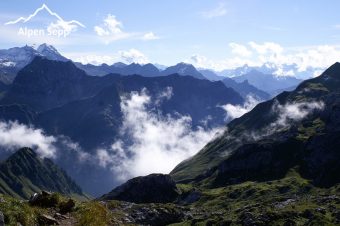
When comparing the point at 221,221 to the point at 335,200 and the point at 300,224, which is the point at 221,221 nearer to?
the point at 300,224

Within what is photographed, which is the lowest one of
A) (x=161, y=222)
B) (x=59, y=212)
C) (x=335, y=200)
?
(x=335, y=200)

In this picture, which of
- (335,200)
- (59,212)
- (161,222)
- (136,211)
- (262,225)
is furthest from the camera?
(335,200)

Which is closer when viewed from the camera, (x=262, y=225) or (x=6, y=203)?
(x=6, y=203)

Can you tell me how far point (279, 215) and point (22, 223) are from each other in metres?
144

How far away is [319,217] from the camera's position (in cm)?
16262

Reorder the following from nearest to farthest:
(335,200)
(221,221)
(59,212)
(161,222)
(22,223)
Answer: (22,223) < (59,212) < (161,222) < (221,221) < (335,200)

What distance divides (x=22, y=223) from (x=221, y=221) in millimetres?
142267

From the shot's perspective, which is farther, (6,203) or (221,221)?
(221,221)

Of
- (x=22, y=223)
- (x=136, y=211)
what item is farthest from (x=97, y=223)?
(x=136, y=211)

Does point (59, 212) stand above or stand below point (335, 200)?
above

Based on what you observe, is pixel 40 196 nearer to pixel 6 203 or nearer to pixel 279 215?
pixel 6 203

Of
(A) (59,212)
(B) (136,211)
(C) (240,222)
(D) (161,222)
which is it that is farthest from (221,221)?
(A) (59,212)

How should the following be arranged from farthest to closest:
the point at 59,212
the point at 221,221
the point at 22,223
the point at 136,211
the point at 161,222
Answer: the point at 221,221 < the point at 161,222 < the point at 136,211 < the point at 59,212 < the point at 22,223

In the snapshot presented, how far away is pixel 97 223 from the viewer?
86.7 ft
